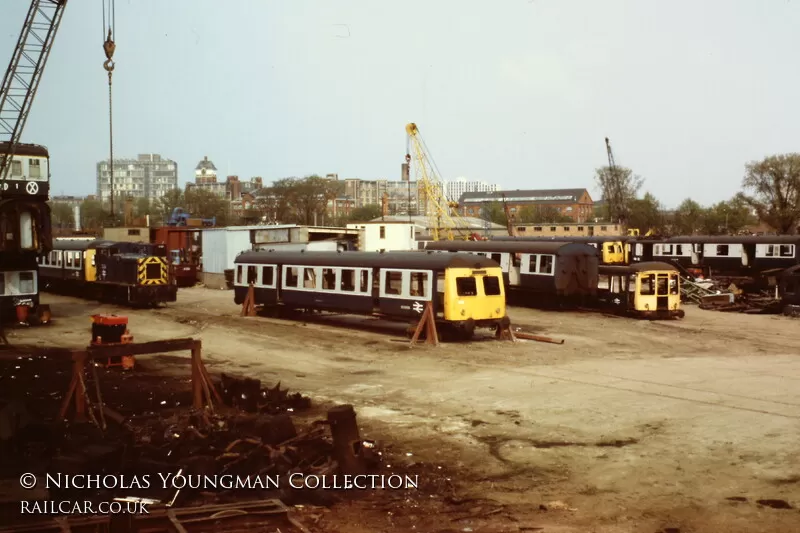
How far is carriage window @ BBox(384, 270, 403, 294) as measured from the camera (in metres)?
25.2

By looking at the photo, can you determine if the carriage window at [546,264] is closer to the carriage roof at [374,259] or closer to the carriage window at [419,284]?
the carriage roof at [374,259]

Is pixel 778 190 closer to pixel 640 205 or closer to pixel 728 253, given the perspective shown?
pixel 640 205

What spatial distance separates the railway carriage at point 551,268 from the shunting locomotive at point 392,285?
10.3 meters

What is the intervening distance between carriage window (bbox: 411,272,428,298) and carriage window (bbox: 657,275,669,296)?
13.0 metres

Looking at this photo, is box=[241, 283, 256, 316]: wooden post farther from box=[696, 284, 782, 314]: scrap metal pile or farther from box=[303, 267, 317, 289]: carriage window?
box=[696, 284, 782, 314]: scrap metal pile

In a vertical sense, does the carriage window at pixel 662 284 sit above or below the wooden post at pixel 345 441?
above

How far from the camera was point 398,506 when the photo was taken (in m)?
9.30

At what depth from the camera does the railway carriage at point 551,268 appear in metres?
34.2

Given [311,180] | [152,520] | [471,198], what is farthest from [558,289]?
[471,198]

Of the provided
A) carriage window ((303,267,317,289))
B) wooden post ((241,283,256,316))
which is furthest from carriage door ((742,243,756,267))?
wooden post ((241,283,256,316))

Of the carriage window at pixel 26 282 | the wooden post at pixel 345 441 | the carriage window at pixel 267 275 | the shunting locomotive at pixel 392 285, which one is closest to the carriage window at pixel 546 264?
the shunting locomotive at pixel 392 285

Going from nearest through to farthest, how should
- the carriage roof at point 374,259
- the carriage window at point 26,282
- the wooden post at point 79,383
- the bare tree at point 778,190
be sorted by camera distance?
1. the wooden post at point 79,383
2. the carriage roof at point 374,259
3. the carriage window at point 26,282
4. the bare tree at point 778,190

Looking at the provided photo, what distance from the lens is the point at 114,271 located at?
36312mm

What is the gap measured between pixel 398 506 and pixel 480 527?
1.19 m
